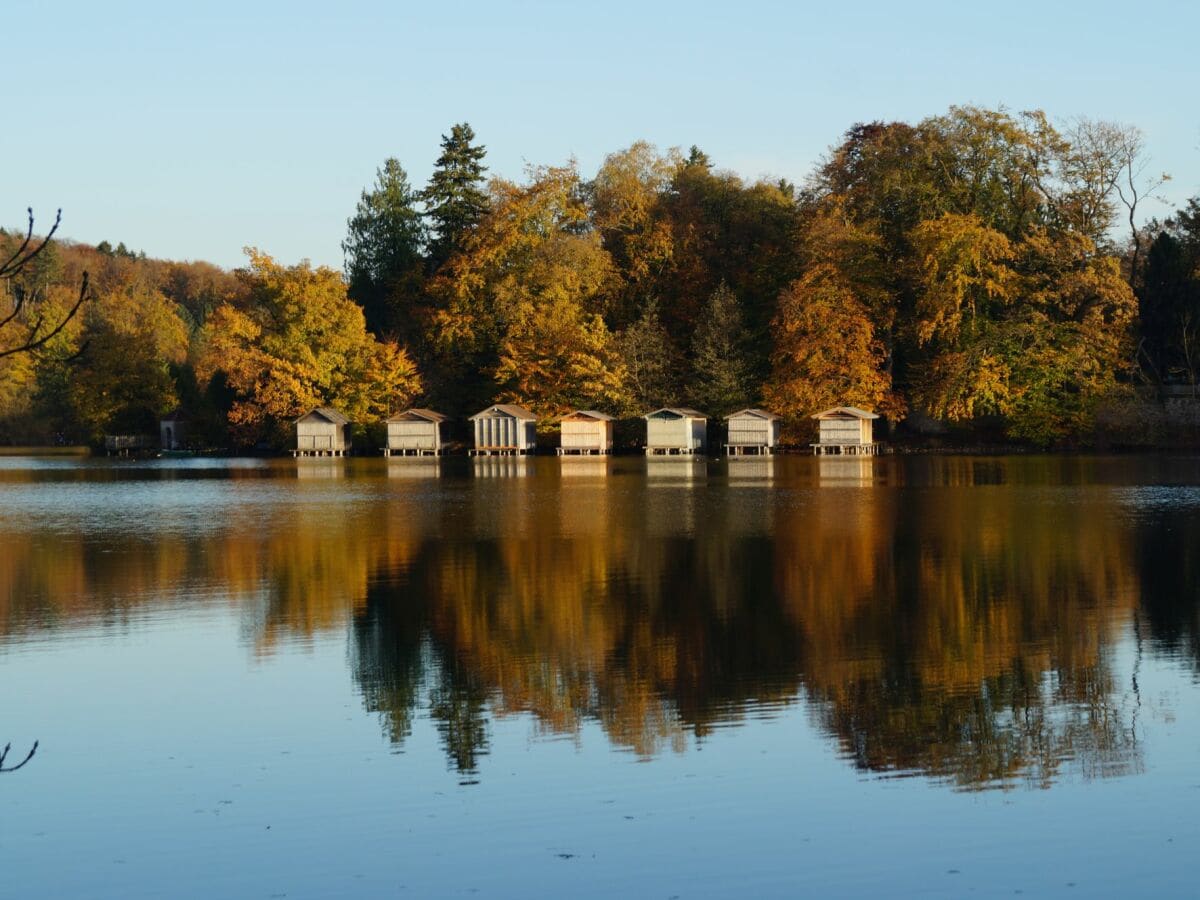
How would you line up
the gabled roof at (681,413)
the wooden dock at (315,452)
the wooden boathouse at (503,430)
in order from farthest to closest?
the wooden dock at (315,452)
the wooden boathouse at (503,430)
the gabled roof at (681,413)

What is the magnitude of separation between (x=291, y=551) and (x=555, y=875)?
18693mm

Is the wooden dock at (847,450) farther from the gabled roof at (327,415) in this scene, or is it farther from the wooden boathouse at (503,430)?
the gabled roof at (327,415)

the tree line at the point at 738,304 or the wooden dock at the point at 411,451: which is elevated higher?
the tree line at the point at 738,304

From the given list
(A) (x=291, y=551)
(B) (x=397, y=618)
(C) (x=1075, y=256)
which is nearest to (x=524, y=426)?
(C) (x=1075, y=256)

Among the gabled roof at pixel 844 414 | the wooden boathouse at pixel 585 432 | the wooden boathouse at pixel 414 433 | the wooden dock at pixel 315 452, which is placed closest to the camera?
the gabled roof at pixel 844 414

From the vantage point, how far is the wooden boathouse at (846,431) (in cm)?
6266

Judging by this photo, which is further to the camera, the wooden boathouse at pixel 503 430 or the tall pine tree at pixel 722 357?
the wooden boathouse at pixel 503 430

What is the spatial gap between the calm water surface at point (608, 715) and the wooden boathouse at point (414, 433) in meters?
44.5

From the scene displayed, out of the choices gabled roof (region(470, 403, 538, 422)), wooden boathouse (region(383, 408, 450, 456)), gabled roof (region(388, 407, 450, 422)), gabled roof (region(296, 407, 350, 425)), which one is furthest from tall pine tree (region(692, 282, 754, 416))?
gabled roof (region(296, 407, 350, 425))

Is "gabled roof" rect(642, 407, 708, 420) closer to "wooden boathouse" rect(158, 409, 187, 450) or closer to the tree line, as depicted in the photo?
A: the tree line

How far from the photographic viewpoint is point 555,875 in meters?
8.51

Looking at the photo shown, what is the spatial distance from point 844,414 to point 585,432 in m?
14.2

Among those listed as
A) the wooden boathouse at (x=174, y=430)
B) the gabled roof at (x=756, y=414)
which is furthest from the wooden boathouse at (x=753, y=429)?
the wooden boathouse at (x=174, y=430)

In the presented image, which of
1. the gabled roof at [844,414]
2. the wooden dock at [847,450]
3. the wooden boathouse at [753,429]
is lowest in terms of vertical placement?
the wooden dock at [847,450]
